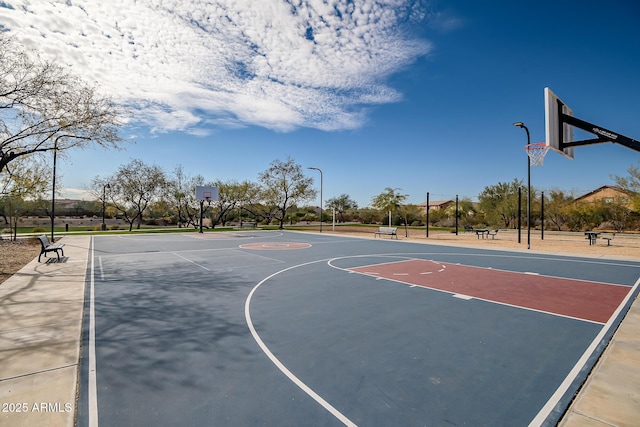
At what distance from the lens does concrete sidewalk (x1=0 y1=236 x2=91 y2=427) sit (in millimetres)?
3514

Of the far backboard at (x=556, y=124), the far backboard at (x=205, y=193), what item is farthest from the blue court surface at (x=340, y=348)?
the far backboard at (x=205, y=193)

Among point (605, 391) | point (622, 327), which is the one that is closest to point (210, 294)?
point (605, 391)

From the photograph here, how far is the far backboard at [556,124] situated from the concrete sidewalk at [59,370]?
4565mm

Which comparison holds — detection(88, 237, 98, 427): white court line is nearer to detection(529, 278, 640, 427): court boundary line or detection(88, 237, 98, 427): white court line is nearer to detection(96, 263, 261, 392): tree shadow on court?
detection(96, 263, 261, 392): tree shadow on court

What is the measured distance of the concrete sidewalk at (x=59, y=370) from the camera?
3.44 m

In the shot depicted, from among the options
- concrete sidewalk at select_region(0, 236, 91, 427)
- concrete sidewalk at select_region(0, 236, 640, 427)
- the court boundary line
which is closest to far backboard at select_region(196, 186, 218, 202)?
concrete sidewalk at select_region(0, 236, 91, 427)

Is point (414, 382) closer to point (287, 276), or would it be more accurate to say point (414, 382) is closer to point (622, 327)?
point (622, 327)

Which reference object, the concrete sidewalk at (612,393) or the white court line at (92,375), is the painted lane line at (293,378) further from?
the concrete sidewalk at (612,393)

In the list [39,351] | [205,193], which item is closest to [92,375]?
[39,351]

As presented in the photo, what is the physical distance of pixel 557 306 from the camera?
7.50 meters

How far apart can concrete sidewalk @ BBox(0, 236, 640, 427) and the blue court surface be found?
0.60ft

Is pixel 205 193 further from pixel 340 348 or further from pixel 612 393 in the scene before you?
pixel 612 393

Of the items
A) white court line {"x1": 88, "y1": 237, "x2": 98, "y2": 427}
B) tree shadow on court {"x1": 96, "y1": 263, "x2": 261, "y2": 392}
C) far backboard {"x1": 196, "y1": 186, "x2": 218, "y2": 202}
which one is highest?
far backboard {"x1": 196, "y1": 186, "x2": 218, "y2": 202}

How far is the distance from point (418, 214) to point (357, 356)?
157ft
